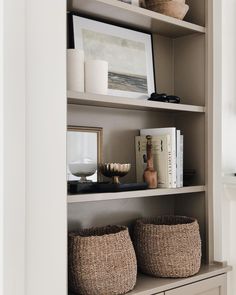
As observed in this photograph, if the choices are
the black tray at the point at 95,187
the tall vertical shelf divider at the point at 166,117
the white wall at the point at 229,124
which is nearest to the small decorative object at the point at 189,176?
the tall vertical shelf divider at the point at 166,117

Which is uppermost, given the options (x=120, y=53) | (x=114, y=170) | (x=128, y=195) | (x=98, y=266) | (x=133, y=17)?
(x=133, y=17)

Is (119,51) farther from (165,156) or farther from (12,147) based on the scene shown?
(12,147)

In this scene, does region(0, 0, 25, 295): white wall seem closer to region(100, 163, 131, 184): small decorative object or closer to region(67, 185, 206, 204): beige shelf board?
region(67, 185, 206, 204): beige shelf board

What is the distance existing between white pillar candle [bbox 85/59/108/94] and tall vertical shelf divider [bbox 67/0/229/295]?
6 cm

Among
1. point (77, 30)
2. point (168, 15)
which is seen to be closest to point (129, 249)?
point (77, 30)

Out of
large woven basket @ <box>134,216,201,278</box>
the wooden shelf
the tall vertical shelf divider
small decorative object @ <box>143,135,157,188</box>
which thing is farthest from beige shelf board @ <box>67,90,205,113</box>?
the wooden shelf

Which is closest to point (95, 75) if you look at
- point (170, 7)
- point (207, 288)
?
point (170, 7)

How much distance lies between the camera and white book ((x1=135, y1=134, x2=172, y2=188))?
82.7 inches

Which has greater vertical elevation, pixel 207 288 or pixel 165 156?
→ pixel 165 156

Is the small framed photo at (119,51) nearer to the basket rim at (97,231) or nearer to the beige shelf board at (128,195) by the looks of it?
the beige shelf board at (128,195)

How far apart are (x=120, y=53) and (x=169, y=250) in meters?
0.90

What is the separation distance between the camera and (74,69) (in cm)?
182

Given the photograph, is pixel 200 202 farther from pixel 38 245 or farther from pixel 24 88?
pixel 24 88

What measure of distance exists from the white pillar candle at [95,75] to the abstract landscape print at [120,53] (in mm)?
141
